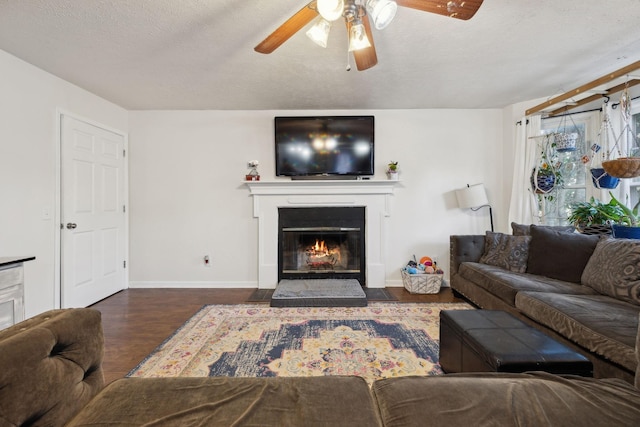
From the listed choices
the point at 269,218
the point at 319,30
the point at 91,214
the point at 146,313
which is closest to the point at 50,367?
the point at 319,30

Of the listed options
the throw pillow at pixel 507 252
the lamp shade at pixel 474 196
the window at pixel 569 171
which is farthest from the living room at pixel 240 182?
the throw pillow at pixel 507 252

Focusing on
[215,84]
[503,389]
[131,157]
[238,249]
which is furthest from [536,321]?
[131,157]

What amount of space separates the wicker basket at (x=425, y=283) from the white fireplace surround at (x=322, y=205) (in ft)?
1.34

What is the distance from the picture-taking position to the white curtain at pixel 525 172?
330cm

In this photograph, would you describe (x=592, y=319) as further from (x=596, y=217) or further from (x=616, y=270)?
(x=596, y=217)

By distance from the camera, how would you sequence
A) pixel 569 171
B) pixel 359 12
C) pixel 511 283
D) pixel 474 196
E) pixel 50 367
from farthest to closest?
pixel 474 196 → pixel 569 171 → pixel 511 283 → pixel 359 12 → pixel 50 367

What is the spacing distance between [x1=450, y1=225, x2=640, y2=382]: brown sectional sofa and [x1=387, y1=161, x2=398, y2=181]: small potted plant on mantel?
1.11 meters

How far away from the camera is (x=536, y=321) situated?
195cm

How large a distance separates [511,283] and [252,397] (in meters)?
2.33

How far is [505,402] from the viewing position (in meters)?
0.82

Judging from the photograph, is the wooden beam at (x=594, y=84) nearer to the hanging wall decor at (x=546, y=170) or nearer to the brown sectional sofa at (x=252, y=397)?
the hanging wall decor at (x=546, y=170)

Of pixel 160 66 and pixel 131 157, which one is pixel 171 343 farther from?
pixel 131 157

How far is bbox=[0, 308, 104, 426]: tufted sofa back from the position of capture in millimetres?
685

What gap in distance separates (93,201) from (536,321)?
173 inches
